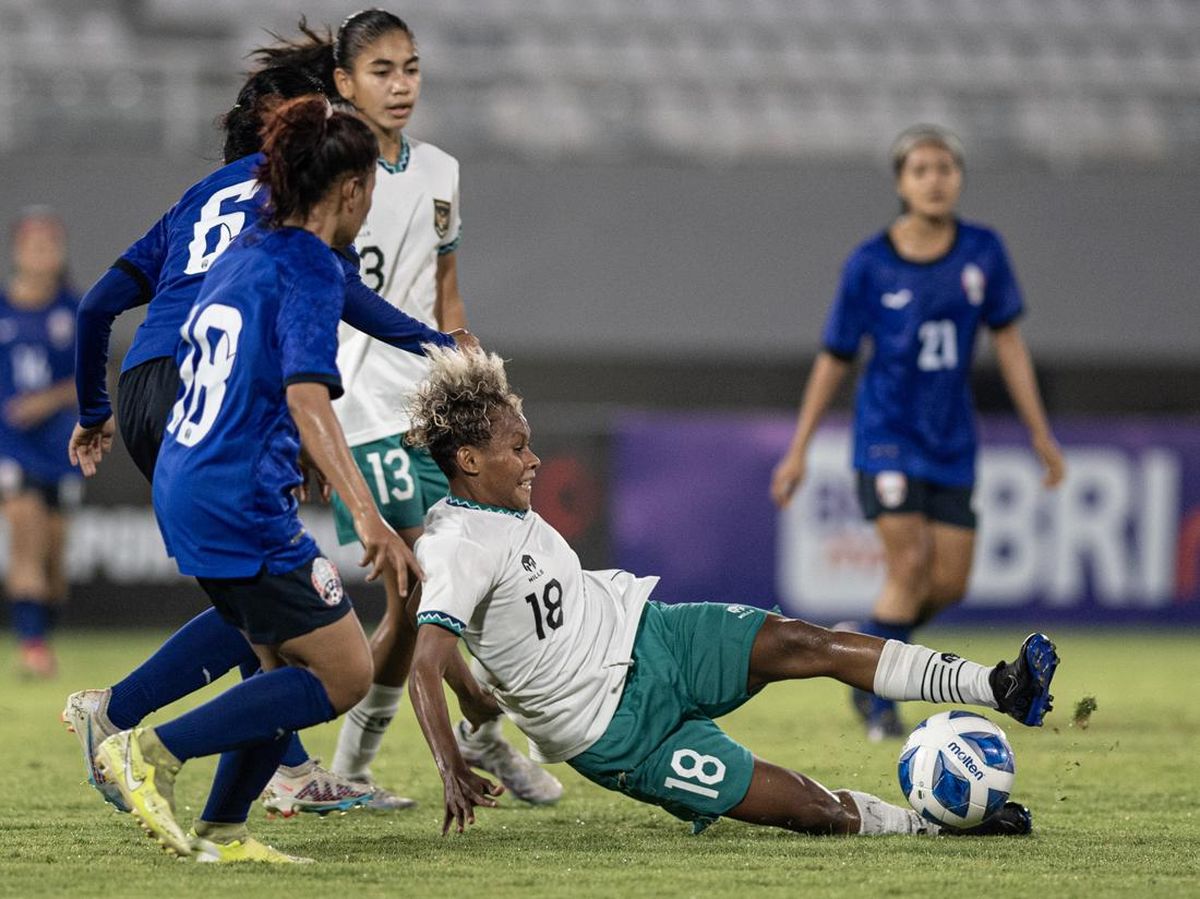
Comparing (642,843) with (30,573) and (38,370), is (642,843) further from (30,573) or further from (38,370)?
(38,370)

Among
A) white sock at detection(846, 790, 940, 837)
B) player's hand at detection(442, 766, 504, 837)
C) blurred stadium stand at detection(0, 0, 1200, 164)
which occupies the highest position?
blurred stadium stand at detection(0, 0, 1200, 164)

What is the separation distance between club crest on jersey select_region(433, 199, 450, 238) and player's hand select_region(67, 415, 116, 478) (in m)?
1.22

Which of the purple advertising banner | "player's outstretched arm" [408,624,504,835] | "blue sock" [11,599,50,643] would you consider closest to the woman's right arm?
"player's outstretched arm" [408,624,504,835]

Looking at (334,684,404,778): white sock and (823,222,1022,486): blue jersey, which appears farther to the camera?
(823,222,1022,486): blue jersey

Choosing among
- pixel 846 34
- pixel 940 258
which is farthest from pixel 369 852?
pixel 846 34

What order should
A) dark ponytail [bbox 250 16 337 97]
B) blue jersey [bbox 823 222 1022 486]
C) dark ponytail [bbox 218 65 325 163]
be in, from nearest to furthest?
dark ponytail [bbox 218 65 325 163] < dark ponytail [bbox 250 16 337 97] < blue jersey [bbox 823 222 1022 486]

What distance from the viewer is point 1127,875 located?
4066 mm

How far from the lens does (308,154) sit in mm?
4066

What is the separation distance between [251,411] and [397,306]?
155 cm

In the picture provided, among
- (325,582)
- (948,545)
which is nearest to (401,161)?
(325,582)

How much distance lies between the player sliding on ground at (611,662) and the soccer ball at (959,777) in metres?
0.08

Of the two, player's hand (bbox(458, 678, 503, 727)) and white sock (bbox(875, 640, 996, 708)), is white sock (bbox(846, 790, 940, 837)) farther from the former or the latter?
player's hand (bbox(458, 678, 503, 727))

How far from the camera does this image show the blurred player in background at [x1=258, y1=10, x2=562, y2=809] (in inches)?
211

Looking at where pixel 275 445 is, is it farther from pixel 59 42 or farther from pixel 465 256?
pixel 59 42
